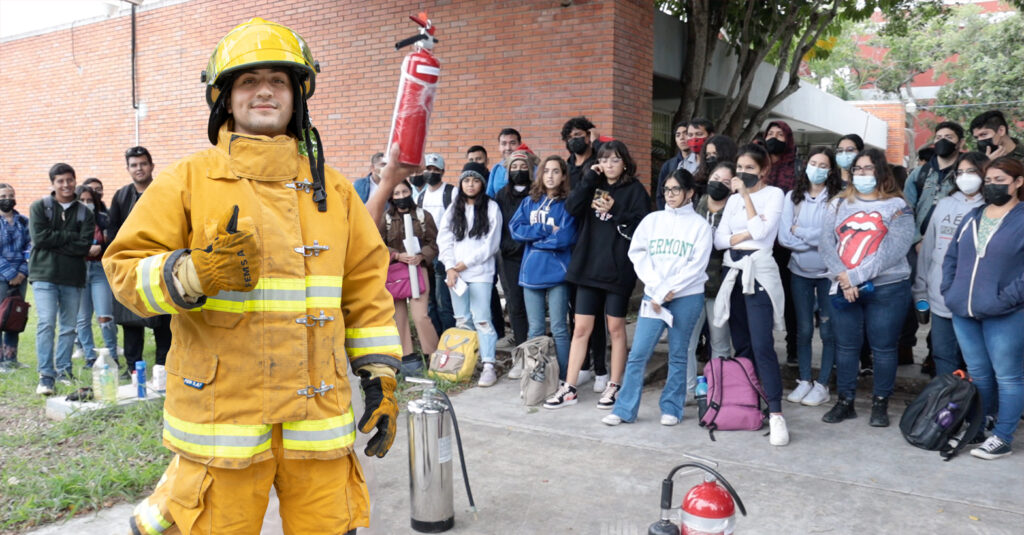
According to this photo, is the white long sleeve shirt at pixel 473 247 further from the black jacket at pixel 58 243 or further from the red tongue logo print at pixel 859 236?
the black jacket at pixel 58 243

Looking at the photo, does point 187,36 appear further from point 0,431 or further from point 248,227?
point 248,227

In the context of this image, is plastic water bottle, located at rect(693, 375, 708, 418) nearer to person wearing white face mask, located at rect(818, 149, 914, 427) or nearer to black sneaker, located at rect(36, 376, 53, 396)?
person wearing white face mask, located at rect(818, 149, 914, 427)

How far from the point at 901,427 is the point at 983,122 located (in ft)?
8.50

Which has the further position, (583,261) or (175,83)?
(175,83)

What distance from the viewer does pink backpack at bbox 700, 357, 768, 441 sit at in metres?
5.35

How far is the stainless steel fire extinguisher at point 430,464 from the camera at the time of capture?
377 centimetres

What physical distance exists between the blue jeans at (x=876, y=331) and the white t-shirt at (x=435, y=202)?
3.88 meters

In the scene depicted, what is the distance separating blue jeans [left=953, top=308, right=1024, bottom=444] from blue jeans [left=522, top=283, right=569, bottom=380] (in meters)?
2.88

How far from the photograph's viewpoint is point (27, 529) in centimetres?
390

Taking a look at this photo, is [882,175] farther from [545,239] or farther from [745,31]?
[745,31]

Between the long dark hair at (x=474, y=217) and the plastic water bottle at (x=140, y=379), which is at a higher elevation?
the long dark hair at (x=474, y=217)

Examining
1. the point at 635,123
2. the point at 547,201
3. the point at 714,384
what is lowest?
the point at 714,384

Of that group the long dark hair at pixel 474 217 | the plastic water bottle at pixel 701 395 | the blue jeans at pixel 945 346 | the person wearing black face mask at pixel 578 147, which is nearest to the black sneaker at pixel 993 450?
the blue jeans at pixel 945 346

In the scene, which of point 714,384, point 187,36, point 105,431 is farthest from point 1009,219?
point 187,36
